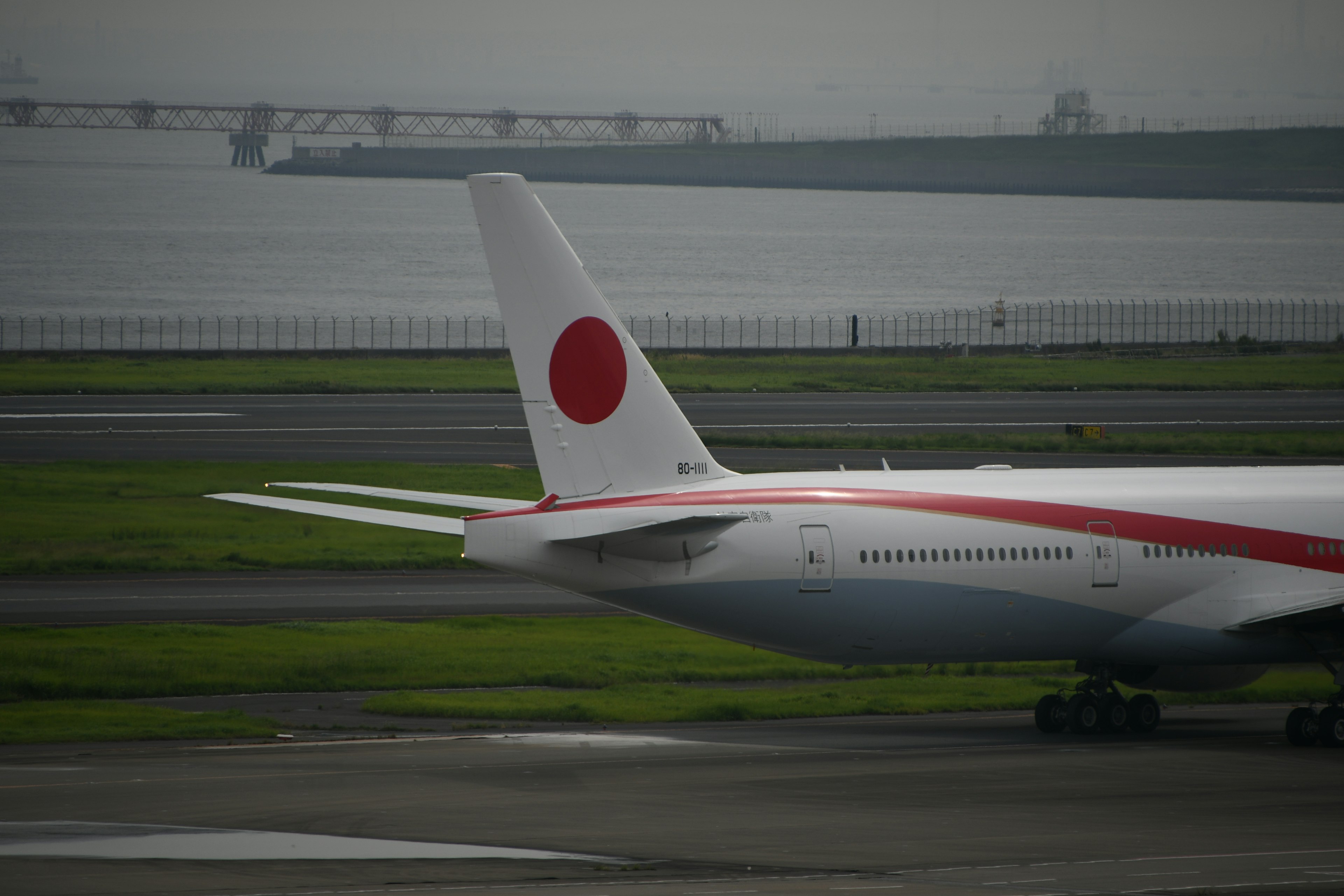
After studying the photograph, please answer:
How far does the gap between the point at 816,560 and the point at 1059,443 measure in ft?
171

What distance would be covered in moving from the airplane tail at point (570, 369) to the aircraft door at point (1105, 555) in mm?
8995

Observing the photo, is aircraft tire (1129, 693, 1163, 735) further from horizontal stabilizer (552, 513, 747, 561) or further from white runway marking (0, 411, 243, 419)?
white runway marking (0, 411, 243, 419)

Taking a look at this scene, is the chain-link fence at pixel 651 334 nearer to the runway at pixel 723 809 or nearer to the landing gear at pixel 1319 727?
the landing gear at pixel 1319 727

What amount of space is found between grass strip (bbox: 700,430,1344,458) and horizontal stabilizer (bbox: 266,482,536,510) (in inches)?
1824

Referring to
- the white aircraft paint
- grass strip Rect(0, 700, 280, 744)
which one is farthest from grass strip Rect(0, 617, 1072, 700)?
the white aircraft paint

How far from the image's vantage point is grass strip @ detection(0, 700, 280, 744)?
3155cm

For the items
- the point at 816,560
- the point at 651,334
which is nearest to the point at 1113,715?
the point at 816,560

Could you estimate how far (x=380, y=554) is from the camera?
56.2 meters

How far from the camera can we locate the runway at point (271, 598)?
147ft

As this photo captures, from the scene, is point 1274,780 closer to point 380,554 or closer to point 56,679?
point 56,679

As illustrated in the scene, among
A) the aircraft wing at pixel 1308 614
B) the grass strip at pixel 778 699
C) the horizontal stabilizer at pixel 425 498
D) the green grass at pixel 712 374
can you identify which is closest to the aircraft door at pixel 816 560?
the horizontal stabilizer at pixel 425 498

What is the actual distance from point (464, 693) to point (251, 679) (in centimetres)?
531

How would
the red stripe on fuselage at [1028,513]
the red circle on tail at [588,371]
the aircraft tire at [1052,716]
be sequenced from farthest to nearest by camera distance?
the aircraft tire at [1052,716]
the red stripe on fuselage at [1028,513]
the red circle on tail at [588,371]

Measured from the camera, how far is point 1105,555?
107ft
